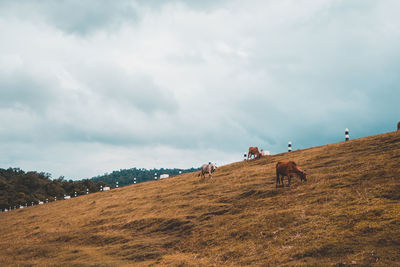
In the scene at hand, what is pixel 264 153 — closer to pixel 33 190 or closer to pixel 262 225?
pixel 262 225

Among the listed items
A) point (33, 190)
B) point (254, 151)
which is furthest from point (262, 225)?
point (33, 190)

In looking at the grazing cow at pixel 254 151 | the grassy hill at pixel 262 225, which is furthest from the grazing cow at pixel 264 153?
the grassy hill at pixel 262 225

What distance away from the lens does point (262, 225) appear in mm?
17016

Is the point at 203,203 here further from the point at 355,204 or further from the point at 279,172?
the point at 355,204

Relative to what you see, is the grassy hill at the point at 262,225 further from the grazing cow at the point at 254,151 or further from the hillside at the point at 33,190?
the hillside at the point at 33,190

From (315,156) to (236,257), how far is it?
2076 cm

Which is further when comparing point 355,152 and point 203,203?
point 355,152

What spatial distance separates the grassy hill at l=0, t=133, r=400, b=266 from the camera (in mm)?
12375

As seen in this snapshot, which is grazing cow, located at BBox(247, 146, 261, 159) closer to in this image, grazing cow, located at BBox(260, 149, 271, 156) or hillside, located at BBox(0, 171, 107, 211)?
grazing cow, located at BBox(260, 149, 271, 156)

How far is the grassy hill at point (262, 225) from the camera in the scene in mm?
12375

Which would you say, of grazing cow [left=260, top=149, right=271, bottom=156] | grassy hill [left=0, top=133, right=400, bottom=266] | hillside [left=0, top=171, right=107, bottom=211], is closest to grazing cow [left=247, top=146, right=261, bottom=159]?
grazing cow [left=260, top=149, right=271, bottom=156]

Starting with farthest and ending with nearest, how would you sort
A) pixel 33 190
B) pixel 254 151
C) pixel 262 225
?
pixel 33 190 < pixel 254 151 < pixel 262 225

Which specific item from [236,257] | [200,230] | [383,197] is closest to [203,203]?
[200,230]

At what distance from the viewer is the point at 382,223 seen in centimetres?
1267
